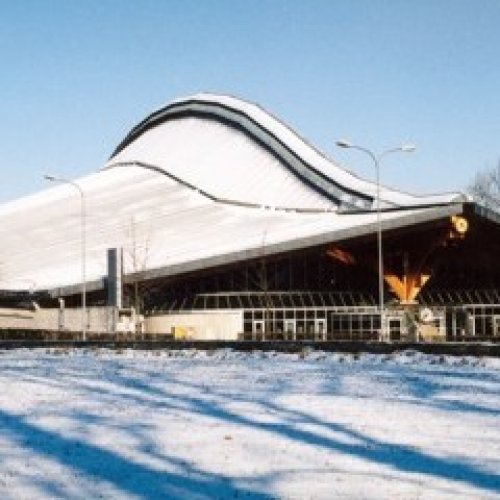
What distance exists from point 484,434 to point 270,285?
4790 centimetres

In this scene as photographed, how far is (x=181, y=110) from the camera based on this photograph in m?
105

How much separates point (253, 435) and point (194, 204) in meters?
64.7

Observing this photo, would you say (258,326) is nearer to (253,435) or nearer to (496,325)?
(496,325)

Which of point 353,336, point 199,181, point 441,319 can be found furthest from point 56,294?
point 199,181

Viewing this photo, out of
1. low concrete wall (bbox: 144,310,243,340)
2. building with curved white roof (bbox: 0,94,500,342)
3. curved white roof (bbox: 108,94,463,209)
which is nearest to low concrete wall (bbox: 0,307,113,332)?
building with curved white roof (bbox: 0,94,500,342)

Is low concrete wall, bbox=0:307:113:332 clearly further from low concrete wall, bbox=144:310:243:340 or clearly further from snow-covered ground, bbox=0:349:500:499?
snow-covered ground, bbox=0:349:500:499

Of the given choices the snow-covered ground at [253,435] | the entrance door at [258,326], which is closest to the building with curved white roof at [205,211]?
the entrance door at [258,326]

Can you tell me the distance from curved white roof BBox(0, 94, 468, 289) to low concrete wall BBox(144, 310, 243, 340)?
3.91 metres

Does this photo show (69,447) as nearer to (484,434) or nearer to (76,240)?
(484,434)

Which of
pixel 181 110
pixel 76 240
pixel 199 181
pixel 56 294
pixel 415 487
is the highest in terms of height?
pixel 181 110

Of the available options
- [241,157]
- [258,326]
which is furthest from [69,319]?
[241,157]

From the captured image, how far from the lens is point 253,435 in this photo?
12.7 meters

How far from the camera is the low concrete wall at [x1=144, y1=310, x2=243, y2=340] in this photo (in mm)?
57906

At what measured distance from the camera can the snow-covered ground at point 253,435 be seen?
966cm
